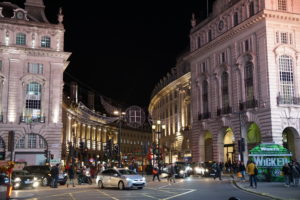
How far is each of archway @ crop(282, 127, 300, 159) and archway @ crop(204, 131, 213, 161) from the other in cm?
1329

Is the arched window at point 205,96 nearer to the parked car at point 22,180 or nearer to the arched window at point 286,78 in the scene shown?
the arched window at point 286,78

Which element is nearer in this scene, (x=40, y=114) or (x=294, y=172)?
(x=294, y=172)

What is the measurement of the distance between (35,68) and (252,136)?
32.8 metres

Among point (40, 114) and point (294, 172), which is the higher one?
point (40, 114)

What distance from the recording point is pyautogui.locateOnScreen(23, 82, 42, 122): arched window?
6144cm

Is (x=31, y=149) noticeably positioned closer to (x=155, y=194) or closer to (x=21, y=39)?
(x=21, y=39)

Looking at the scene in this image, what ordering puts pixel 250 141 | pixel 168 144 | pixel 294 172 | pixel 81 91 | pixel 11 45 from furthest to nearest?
pixel 81 91, pixel 168 144, pixel 11 45, pixel 250 141, pixel 294 172

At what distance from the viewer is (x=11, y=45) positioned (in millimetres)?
61188

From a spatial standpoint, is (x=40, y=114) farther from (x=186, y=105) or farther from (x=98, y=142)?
(x=98, y=142)

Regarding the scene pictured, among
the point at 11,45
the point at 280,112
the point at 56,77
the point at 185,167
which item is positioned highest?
the point at 11,45

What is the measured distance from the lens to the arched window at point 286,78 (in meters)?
49.1

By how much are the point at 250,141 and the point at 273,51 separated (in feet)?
40.5

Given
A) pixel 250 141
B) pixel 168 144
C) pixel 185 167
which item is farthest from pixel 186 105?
pixel 185 167

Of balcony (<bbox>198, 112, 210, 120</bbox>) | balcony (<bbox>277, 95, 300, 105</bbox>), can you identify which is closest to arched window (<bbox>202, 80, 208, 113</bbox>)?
balcony (<bbox>198, 112, 210, 120</bbox>)
